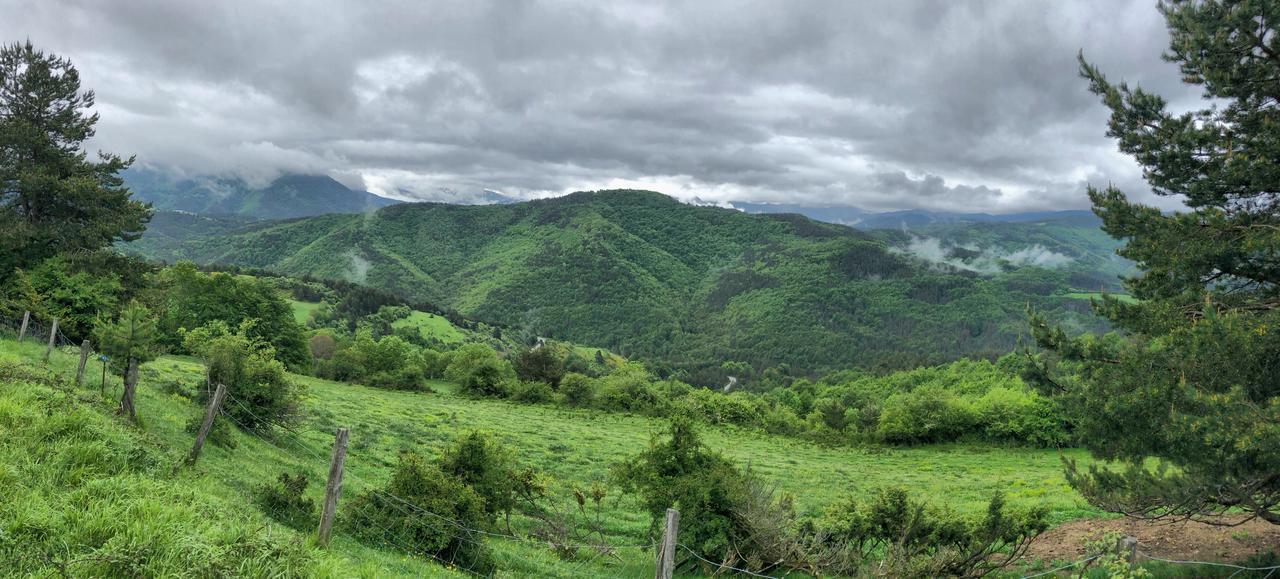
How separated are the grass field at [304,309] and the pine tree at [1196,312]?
10761 centimetres

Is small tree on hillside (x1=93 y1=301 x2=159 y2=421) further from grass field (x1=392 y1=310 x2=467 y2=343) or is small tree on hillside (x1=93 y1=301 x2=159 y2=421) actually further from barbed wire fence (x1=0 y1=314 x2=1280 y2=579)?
grass field (x1=392 y1=310 x2=467 y2=343)

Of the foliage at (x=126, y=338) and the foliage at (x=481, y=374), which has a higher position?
the foliage at (x=126, y=338)

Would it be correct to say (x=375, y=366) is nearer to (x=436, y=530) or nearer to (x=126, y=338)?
(x=126, y=338)

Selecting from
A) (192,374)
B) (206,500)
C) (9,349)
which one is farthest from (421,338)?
(206,500)

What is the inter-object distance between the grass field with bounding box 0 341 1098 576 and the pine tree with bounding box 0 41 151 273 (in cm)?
655

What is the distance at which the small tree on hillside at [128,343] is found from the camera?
11961mm

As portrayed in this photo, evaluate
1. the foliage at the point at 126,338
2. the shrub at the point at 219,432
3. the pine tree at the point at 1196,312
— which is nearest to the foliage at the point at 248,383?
the shrub at the point at 219,432

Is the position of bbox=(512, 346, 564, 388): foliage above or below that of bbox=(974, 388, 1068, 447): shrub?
below

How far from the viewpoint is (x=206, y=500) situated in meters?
7.92

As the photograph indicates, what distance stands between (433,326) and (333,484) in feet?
367

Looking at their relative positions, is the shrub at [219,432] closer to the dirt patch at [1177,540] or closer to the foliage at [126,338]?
the foliage at [126,338]

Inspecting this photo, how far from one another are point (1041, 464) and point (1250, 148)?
113 ft

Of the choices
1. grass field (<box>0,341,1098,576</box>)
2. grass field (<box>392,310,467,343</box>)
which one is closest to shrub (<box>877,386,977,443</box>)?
grass field (<box>0,341,1098,576</box>)

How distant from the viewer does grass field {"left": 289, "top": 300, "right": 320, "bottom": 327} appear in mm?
100844
